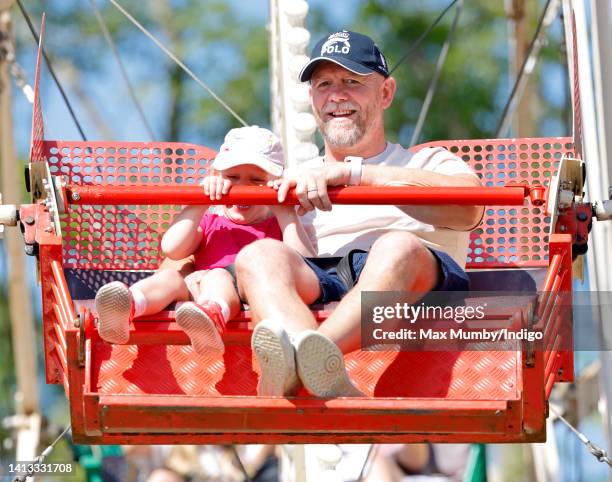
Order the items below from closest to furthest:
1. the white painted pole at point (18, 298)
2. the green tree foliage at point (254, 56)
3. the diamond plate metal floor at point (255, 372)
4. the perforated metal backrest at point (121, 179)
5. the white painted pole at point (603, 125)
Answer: the diamond plate metal floor at point (255, 372) → the perforated metal backrest at point (121, 179) → the white painted pole at point (603, 125) → the white painted pole at point (18, 298) → the green tree foliage at point (254, 56)

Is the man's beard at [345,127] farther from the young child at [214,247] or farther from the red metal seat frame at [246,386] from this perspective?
the red metal seat frame at [246,386]

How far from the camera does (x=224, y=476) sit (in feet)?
26.9

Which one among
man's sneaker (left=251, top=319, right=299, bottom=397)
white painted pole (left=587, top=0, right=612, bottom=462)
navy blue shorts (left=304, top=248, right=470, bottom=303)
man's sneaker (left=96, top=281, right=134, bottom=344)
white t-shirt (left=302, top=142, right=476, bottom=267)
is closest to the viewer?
man's sneaker (left=251, top=319, right=299, bottom=397)

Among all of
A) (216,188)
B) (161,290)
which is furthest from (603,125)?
(161,290)

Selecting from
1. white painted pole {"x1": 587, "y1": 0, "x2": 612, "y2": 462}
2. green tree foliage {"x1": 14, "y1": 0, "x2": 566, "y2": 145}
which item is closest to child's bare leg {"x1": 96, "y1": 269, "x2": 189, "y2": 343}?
white painted pole {"x1": 587, "y1": 0, "x2": 612, "y2": 462}

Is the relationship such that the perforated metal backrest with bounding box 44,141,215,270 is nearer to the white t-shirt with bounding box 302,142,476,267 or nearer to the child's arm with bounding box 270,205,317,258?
the white t-shirt with bounding box 302,142,476,267

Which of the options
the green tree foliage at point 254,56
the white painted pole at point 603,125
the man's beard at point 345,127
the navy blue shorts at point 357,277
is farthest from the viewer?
the green tree foliage at point 254,56

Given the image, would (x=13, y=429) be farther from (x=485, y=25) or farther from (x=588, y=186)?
(x=485, y=25)

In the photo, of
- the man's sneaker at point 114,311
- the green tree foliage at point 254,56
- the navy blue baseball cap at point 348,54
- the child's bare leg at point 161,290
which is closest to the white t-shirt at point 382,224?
the navy blue baseball cap at point 348,54

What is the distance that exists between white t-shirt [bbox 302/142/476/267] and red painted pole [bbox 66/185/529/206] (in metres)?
0.37

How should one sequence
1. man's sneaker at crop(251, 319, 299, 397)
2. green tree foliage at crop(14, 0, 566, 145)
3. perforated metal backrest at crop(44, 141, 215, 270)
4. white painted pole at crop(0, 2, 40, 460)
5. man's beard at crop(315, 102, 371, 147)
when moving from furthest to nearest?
green tree foliage at crop(14, 0, 566, 145)
white painted pole at crop(0, 2, 40, 460)
perforated metal backrest at crop(44, 141, 215, 270)
man's beard at crop(315, 102, 371, 147)
man's sneaker at crop(251, 319, 299, 397)

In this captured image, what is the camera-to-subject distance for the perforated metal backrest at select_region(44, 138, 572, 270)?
5500mm

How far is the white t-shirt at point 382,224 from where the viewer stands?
5.05 m

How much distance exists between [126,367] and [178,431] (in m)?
0.34
